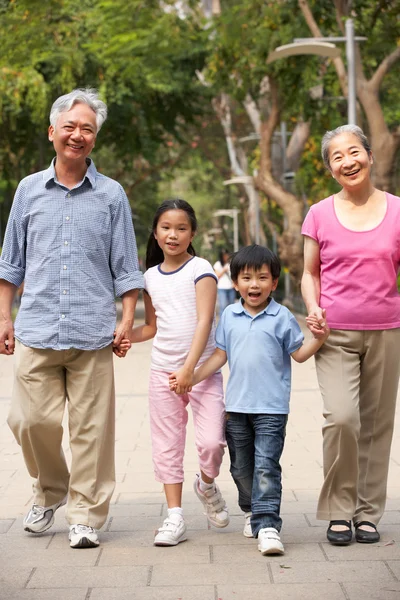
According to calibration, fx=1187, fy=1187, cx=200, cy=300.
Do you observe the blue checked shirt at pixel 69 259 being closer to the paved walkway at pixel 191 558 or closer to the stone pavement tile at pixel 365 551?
the paved walkway at pixel 191 558

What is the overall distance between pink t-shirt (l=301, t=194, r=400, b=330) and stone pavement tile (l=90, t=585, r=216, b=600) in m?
1.40

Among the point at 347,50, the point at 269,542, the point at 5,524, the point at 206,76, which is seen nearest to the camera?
the point at 269,542

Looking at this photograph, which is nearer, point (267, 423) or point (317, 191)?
point (267, 423)

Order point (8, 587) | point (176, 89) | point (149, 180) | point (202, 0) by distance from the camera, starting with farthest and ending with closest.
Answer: point (149, 180), point (176, 89), point (202, 0), point (8, 587)

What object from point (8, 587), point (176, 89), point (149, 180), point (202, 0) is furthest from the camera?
point (149, 180)

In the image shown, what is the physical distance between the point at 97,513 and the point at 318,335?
1280 mm

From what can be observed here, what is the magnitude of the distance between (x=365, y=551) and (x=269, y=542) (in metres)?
0.43

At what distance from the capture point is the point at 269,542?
4969 millimetres

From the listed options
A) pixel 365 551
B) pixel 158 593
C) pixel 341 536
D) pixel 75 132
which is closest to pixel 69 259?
pixel 75 132

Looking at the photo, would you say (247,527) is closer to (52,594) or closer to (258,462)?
(258,462)

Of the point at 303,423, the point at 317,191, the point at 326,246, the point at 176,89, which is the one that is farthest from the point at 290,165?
the point at 326,246

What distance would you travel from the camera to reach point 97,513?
533cm

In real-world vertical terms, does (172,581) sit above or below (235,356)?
below

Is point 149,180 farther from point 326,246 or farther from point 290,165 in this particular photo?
point 326,246
